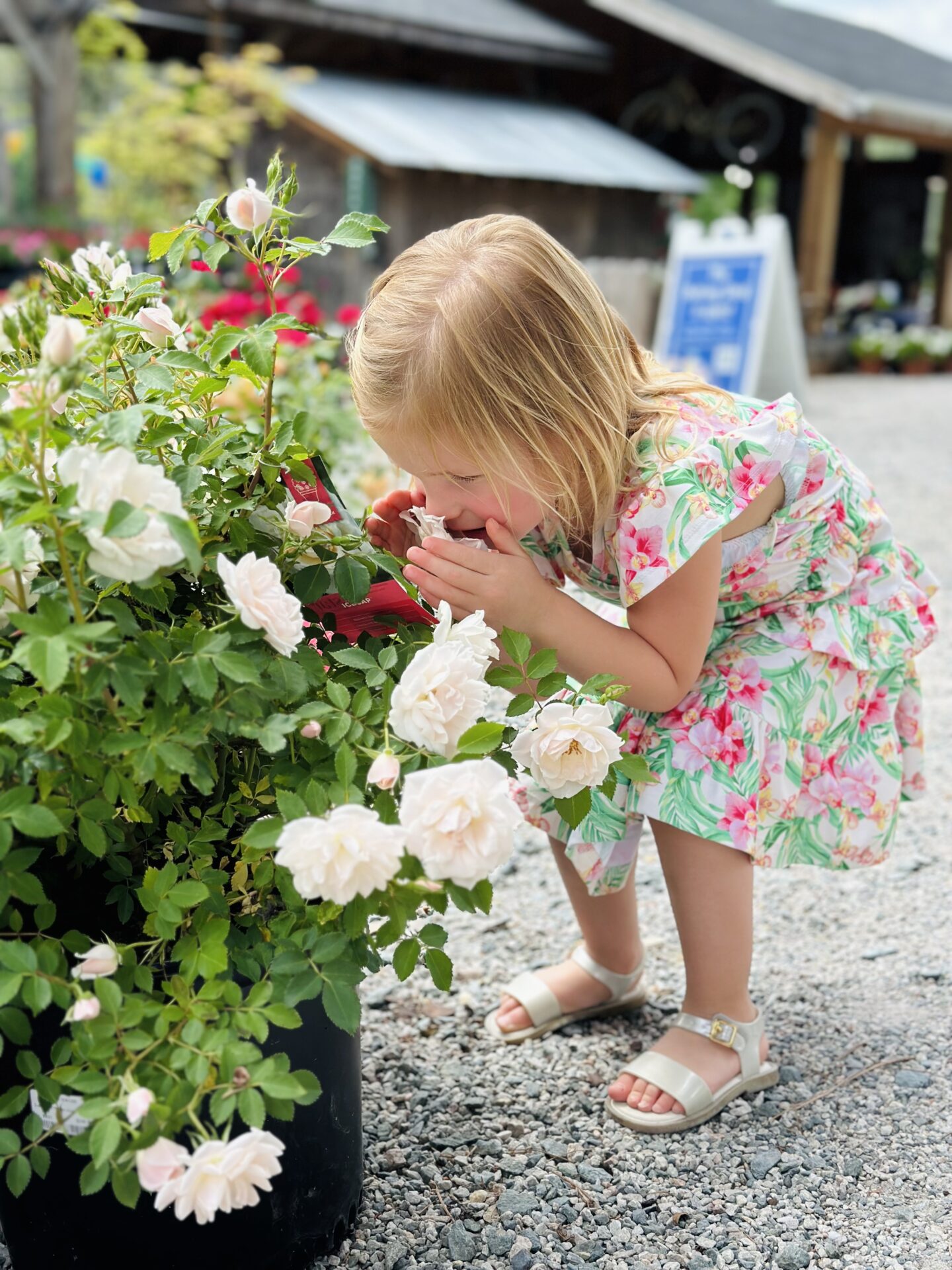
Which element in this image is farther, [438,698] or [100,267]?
[100,267]

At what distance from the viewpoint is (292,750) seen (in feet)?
3.51

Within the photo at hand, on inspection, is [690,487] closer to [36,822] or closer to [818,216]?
[36,822]

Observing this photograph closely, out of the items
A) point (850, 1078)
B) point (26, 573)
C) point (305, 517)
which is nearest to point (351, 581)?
point (305, 517)

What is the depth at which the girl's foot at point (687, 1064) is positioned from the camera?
1.53m

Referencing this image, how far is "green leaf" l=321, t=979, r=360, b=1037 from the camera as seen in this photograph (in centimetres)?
98

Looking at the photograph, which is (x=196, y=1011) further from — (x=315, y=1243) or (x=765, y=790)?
(x=765, y=790)

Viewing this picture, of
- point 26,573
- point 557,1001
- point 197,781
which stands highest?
point 26,573

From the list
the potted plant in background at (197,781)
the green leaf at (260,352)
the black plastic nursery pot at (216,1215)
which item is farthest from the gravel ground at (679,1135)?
the green leaf at (260,352)

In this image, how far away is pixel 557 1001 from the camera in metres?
1.75

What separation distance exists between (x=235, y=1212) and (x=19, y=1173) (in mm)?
258

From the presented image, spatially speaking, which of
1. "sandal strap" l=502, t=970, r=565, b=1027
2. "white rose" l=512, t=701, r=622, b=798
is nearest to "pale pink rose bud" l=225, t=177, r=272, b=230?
"white rose" l=512, t=701, r=622, b=798

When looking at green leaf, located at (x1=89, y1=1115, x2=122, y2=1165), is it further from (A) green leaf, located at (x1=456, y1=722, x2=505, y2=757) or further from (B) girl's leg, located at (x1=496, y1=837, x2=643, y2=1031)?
(B) girl's leg, located at (x1=496, y1=837, x2=643, y2=1031)

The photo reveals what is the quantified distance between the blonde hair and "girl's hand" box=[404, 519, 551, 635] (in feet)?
0.25

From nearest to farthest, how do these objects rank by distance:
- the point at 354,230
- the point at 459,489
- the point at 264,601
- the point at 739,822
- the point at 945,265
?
the point at 264,601 → the point at 354,230 → the point at 459,489 → the point at 739,822 → the point at 945,265
